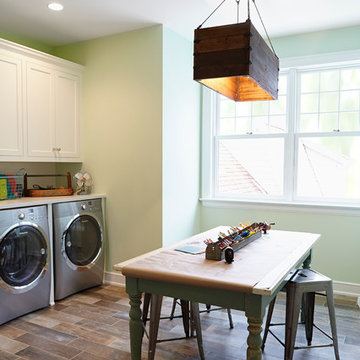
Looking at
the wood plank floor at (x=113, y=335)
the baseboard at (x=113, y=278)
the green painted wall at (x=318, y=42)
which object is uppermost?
the green painted wall at (x=318, y=42)

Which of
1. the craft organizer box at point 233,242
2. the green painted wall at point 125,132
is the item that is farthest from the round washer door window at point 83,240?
the craft organizer box at point 233,242

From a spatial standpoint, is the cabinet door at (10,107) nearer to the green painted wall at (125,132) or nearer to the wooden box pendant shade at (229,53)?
the green painted wall at (125,132)

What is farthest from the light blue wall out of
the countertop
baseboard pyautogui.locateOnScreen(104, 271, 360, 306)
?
baseboard pyautogui.locateOnScreen(104, 271, 360, 306)

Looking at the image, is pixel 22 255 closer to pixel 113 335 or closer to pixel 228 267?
pixel 113 335

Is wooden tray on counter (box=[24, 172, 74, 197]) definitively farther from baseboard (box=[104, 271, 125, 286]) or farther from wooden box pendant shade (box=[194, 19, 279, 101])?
wooden box pendant shade (box=[194, 19, 279, 101])

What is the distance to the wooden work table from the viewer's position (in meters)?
1.83

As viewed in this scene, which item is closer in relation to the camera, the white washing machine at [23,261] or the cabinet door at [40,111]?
the white washing machine at [23,261]

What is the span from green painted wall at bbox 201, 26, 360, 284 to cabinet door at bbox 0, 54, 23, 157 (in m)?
2.60

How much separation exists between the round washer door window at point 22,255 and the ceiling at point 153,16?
6.26ft

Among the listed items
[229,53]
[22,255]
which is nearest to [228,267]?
[229,53]

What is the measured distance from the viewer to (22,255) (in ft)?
10.7

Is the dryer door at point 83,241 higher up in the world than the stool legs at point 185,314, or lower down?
higher up

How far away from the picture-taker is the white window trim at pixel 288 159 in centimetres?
387

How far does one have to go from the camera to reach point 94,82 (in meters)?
4.17
